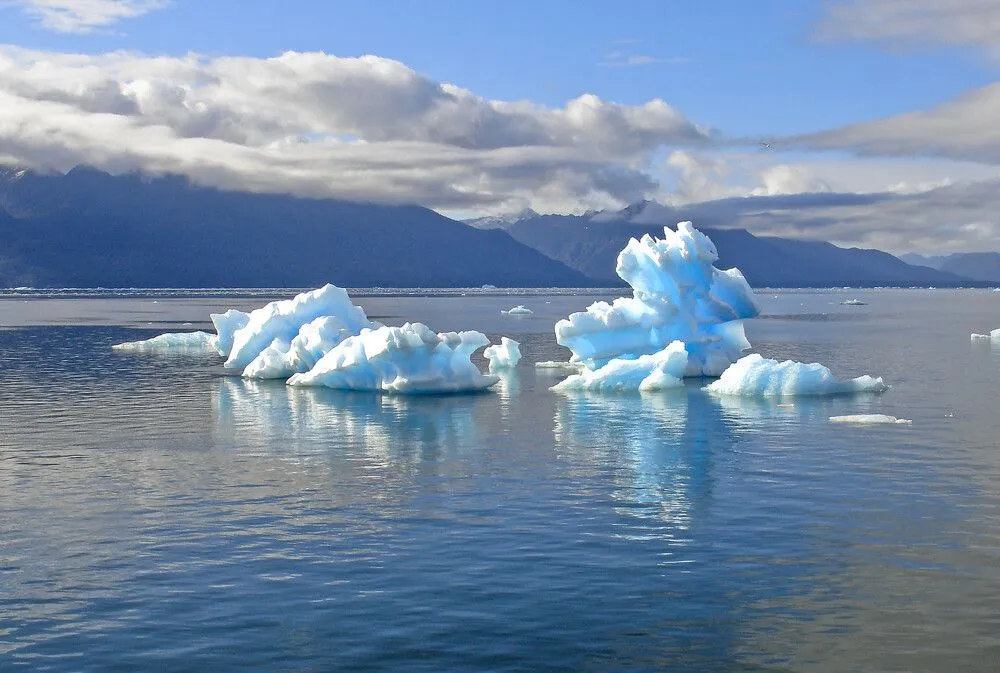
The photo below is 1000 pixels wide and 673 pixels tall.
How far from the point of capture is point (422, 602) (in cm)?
1672

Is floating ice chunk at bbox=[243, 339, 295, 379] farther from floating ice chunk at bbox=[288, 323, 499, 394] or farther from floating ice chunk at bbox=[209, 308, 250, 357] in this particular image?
floating ice chunk at bbox=[209, 308, 250, 357]

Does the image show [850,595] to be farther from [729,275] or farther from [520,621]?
[729,275]

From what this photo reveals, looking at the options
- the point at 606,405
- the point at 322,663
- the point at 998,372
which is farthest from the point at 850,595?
the point at 998,372

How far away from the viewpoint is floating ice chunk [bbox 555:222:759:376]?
4978cm

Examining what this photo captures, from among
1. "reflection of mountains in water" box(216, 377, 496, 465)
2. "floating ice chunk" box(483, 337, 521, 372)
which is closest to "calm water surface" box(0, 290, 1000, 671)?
"reflection of mountains in water" box(216, 377, 496, 465)

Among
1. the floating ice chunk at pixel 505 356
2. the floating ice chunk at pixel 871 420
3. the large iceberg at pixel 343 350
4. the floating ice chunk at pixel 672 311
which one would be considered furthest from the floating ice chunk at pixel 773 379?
the floating ice chunk at pixel 505 356

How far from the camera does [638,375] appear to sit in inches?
1827

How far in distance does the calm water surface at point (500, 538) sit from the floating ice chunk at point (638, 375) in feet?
16.8

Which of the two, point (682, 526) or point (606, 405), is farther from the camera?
point (606, 405)

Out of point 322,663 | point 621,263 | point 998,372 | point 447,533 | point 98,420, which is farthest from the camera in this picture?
point 998,372

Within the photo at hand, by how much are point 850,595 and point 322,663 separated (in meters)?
8.28

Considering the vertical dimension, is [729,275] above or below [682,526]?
above

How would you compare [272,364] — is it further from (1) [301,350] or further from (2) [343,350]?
(2) [343,350]

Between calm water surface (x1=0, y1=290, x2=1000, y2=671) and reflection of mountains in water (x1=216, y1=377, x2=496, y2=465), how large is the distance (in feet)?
0.72
